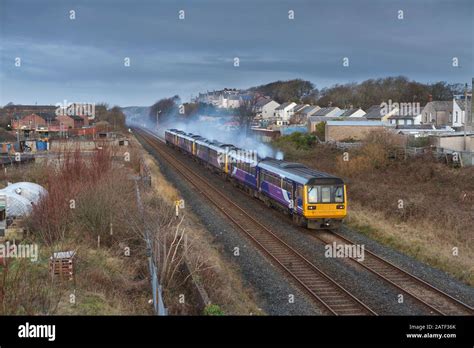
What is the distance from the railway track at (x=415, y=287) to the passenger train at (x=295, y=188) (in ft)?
9.19

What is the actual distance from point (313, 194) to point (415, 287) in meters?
6.38

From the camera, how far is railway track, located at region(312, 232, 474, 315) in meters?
Result: 11.6

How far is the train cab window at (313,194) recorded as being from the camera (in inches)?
747

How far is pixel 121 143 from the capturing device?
56.8 metres

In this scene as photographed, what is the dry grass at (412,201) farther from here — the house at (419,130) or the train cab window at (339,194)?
the house at (419,130)

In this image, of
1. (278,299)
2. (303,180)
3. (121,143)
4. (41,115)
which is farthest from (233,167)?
(41,115)

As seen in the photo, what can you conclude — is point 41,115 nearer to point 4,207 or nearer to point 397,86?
point 397,86

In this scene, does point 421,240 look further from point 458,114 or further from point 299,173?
point 458,114

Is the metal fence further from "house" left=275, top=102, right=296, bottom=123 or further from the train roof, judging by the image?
"house" left=275, top=102, right=296, bottom=123

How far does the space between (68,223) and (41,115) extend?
266ft

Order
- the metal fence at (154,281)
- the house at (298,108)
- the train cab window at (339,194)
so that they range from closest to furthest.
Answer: the metal fence at (154,281) < the train cab window at (339,194) < the house at (298,108)

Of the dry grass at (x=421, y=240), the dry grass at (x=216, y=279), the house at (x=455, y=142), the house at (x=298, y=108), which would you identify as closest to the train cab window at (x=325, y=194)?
the dry grass at (x=421, y=240)

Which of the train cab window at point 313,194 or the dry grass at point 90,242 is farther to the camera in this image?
the train cab window at point 313,194

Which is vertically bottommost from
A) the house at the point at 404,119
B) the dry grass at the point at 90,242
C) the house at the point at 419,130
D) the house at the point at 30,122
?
the dry grass at the point at 90,242
